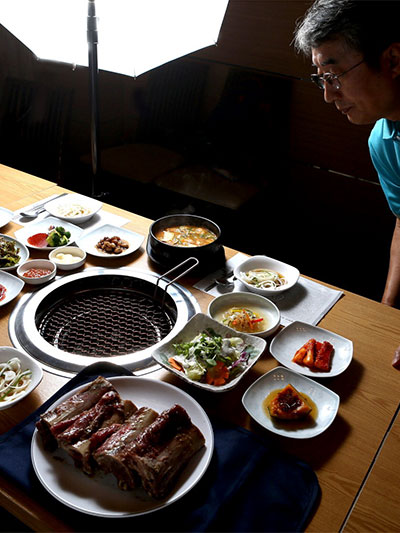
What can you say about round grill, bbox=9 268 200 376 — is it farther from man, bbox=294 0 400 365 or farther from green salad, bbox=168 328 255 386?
man, bbox=294 0 400 365

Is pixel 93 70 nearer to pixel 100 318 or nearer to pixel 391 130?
pixel 100 318

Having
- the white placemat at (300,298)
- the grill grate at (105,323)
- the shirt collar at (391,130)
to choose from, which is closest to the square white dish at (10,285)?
the grill grate at (105,323)

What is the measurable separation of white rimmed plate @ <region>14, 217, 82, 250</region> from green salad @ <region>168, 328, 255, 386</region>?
0.94 meters

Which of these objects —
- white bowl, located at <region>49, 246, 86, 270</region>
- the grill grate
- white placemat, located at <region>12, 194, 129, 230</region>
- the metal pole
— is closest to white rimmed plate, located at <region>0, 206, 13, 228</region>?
white placemat, located at <region>12, 194, 129, 230</region>

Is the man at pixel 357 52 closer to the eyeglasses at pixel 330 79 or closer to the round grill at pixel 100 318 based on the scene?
the eyeglasses at pixel 330 79

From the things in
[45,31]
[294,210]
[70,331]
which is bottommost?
[294,210]

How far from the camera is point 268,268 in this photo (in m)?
2.22

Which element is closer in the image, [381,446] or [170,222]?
[381,446]

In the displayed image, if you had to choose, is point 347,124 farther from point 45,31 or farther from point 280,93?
point 45,31

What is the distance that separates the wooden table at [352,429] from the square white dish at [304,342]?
0.04 m

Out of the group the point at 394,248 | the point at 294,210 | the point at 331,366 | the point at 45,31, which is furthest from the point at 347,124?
the point at 331,366

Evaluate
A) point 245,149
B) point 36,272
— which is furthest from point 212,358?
point 245,149

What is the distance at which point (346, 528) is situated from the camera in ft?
3.92

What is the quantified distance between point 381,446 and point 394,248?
4.45 feet
